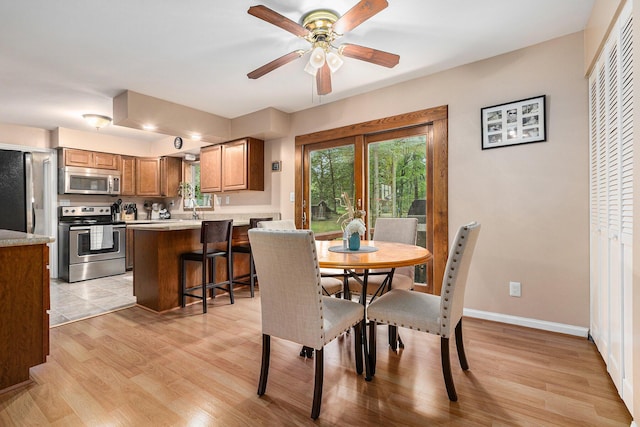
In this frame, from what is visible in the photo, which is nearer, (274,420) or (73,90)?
(274,420)

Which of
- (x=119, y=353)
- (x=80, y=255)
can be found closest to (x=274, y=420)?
(x=119, y=353)

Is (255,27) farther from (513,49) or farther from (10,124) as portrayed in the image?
(10,124)

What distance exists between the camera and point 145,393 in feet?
5.64

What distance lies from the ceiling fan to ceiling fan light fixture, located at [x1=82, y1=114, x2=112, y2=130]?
9.98 feet

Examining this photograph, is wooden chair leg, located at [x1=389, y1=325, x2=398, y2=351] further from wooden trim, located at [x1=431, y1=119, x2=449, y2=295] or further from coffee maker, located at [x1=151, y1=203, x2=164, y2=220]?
coffee maker, located at [x1=151, y1=203, x2=164, y2=220]

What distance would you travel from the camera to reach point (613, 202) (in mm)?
1776

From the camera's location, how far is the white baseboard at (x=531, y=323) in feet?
7.93

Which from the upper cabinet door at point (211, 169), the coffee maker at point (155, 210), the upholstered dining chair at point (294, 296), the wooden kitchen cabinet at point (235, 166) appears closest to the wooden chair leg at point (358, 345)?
the upholstered dining chair at point (294, 296)

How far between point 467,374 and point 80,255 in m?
5.23

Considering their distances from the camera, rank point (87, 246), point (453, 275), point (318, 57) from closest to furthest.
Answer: point (453, 275)
point (318, 57)
point (87, 246)

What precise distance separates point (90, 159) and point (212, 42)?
391 cm

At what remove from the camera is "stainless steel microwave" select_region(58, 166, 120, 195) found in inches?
189

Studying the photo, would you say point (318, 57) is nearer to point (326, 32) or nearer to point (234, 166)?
point (326, 32)

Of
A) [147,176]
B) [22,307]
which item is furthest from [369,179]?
[147,176]
